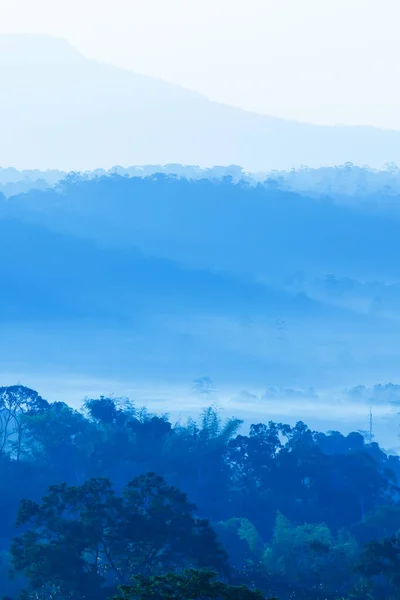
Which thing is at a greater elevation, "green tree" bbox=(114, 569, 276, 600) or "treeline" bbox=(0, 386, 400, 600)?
"treeline" bbox=(0, 386, 400, 600)

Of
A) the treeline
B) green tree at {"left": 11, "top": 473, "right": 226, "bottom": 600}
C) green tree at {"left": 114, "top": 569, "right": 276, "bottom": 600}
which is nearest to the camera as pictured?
green tree at {"left": 114, "top": 569, "right": 276, "bottom": 600}

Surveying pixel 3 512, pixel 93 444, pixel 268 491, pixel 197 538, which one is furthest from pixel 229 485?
pixel 197 538

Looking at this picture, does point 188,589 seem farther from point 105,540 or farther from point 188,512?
point 188,512

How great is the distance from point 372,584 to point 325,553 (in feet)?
25.5

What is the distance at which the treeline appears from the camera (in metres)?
40.9

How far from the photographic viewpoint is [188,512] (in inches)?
1742

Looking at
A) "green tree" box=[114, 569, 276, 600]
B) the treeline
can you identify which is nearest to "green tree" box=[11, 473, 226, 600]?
the treeline

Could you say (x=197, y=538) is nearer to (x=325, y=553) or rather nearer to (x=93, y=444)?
(x=325, y=553)

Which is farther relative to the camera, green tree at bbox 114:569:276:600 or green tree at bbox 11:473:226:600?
green tree at bbox 11:473:226:600

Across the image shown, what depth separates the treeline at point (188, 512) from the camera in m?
40.9

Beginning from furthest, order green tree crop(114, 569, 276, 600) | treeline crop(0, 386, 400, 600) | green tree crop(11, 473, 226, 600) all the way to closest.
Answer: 1. treeline crop(0, 386, 400, 600)
2. green tree crop(11, 473, 226, 600)
3. green tree crop(114, 569, 276, 600)

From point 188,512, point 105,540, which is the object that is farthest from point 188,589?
point 188,512

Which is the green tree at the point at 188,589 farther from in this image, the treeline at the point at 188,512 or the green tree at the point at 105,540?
the green tree at the point at 105,540

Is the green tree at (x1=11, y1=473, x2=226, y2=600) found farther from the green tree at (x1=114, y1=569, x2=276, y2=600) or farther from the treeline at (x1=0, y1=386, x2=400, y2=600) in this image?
the green tree at (x1=114, y1=569, x2=276, y2=600)
